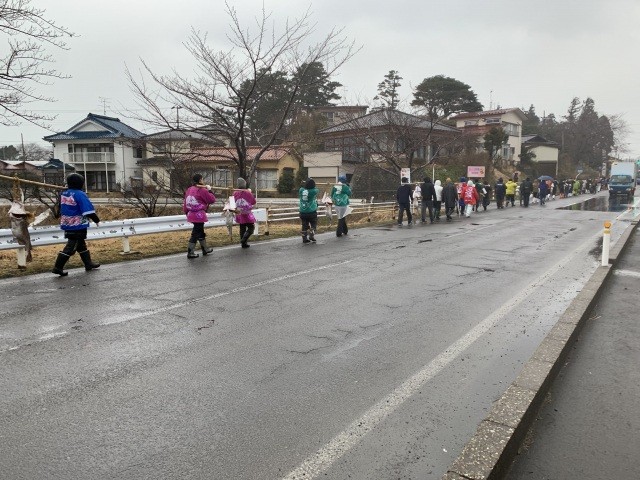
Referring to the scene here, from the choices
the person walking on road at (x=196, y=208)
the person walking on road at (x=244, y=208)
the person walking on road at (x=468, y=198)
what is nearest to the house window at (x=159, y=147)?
the person walking on road at (x=244, y=208)

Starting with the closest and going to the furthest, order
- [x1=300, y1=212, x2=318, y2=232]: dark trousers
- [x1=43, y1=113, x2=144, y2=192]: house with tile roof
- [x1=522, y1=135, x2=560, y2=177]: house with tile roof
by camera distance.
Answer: [x1=300, y1=212, x2=318, y2=232]: dark trousers < [x1=43, y1=113, x2=144, y2=192]: house with tile roof < [x1=522, y1=135, x2=560, y2=177]: house with tile roof

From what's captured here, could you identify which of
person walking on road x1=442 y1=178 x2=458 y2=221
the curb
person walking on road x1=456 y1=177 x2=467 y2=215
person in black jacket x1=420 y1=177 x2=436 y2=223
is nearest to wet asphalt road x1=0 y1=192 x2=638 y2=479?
the curb

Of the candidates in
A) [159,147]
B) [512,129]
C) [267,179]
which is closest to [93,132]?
[267,179]

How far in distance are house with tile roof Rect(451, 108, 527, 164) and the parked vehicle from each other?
1298 centimetres

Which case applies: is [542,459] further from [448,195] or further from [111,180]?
[111,180]

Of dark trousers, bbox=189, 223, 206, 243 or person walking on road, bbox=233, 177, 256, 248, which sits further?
person walking on road, bbox=233, 177, 256, 248

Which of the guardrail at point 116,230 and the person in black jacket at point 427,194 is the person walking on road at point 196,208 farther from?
the person in black jacket at point 427,194

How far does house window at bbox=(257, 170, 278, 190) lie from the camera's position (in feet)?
141

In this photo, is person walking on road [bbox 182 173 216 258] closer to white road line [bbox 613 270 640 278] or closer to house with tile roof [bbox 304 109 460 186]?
white road line [bbox 613 270 640 278]

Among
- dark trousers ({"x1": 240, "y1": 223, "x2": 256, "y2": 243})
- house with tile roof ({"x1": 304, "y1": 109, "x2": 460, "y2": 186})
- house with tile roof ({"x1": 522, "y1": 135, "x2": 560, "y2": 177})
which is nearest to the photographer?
dark trousers ({"x1": 240, "y1": 223, "x2": 256, "y2": 243})

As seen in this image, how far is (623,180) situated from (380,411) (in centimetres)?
4201

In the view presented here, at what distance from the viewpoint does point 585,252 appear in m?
11.2

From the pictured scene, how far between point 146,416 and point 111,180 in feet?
179

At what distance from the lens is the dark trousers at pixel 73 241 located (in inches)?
319
